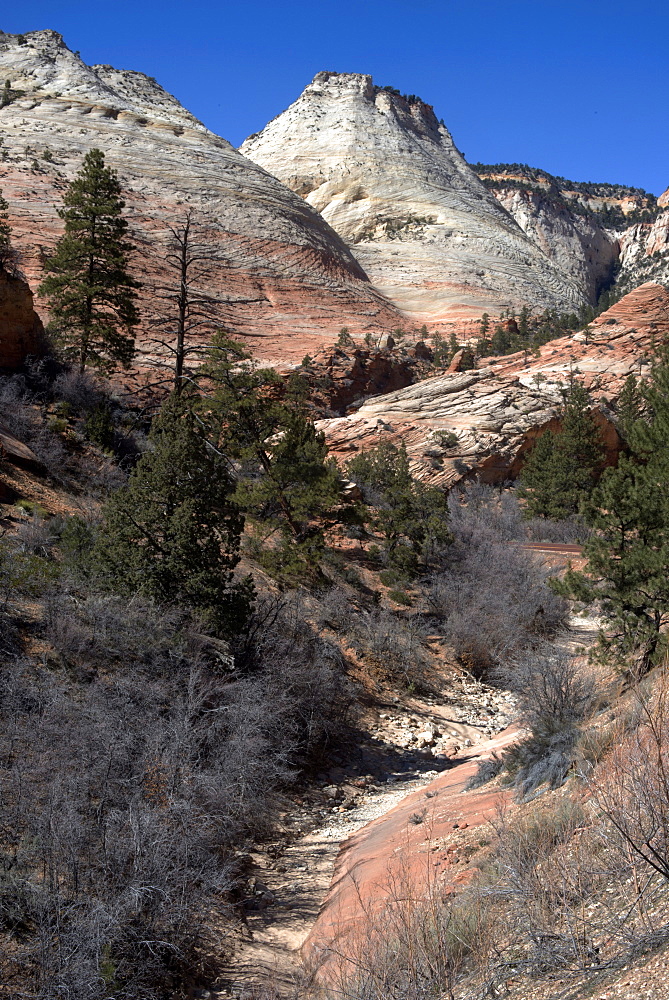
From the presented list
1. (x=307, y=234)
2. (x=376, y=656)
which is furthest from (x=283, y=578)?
(x=307, y=234)

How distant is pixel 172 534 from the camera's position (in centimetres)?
1038

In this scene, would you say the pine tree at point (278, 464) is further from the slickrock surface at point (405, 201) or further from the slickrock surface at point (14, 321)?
the slickrock surface at point (405, 201)

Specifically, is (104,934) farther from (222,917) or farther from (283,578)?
(283,578)

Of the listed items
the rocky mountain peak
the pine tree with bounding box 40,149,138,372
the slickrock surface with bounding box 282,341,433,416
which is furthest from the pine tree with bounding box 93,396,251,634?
the rocky mountain peak

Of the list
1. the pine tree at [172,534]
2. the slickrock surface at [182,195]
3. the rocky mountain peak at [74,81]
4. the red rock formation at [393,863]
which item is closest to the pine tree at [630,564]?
the red rock formation at [393,863]

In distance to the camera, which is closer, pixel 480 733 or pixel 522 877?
pixel 522 877

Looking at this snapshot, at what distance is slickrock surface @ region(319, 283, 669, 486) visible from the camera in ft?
101

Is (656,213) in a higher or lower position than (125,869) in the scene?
higher

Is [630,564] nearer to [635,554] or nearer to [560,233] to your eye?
[635,554]

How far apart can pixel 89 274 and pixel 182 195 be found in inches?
897

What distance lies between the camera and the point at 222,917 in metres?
→ 6.57

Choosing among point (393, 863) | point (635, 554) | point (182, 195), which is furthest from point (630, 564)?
point (182, 195)

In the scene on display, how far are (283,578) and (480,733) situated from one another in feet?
17.5

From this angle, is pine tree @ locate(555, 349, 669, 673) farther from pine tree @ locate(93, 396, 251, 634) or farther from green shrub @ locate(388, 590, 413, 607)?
green shrub @ locate(388, 590, 413, 607)
